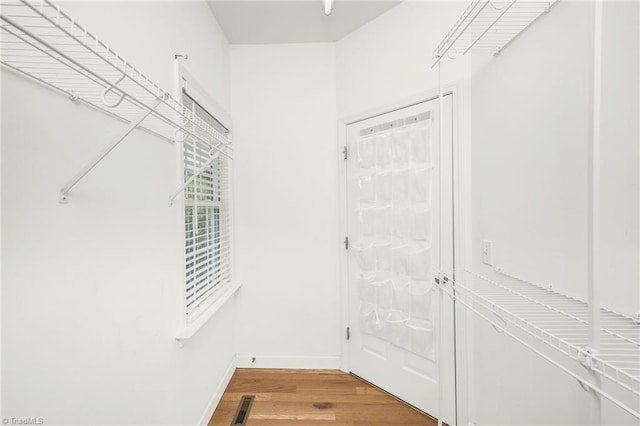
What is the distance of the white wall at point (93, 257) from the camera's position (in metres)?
0.68

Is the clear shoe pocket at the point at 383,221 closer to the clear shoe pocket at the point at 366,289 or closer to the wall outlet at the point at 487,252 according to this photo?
the clear shoe pocket at the point at 366,289

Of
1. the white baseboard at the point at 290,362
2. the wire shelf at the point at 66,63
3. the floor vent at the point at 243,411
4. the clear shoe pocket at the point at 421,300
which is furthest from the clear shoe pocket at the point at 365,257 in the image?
the wire shelf at the point at 66,63

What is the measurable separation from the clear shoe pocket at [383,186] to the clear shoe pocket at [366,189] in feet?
0.13

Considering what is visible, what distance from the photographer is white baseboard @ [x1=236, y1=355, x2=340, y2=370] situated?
2.20 meters

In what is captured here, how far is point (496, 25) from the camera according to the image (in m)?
1.23

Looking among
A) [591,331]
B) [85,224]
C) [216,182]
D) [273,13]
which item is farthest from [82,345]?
[273,13]

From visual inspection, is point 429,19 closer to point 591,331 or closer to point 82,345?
point 591,331

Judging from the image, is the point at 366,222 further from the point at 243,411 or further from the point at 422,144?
the point at 243,411

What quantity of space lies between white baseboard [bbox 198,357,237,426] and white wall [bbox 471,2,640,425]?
1.65 metres

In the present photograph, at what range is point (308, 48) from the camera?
2.19 m

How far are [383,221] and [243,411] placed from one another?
5.40 ft

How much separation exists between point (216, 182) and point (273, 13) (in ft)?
4.31

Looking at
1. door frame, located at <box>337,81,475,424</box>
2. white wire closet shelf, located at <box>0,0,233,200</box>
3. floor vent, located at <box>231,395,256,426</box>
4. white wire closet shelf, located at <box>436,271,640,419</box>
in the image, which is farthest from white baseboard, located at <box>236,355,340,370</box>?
white wire closet shelf, located at <box>0,0,233,200</box>

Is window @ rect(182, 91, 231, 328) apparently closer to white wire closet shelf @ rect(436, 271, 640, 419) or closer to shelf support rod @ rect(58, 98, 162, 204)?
shelf support rod @ rect(58, 98, 162, 204)
